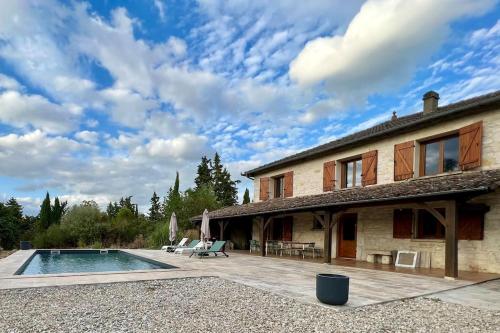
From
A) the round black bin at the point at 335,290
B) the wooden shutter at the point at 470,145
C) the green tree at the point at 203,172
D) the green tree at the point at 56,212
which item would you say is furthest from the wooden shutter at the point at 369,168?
the green tree at the point at 203,172

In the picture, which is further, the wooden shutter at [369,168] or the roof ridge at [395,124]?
the wooden shutter at [369,168]

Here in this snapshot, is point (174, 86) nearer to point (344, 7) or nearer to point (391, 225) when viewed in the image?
point (344, 7)

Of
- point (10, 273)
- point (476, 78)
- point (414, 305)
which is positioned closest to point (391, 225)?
point (476, 78)

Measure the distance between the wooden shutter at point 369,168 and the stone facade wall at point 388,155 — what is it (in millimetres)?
143

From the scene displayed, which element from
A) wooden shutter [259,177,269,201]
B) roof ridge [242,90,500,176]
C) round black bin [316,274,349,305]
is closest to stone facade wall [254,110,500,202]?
wooden shutter [259,177,269,201]

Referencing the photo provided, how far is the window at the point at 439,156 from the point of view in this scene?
10906 millimetres

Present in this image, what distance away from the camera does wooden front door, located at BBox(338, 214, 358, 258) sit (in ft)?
44.4

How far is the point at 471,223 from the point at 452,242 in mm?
2038

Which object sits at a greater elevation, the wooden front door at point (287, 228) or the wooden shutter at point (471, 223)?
the wooden shutter at point (471, 223)

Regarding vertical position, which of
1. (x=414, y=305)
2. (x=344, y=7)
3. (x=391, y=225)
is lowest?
(x=414, y=305)

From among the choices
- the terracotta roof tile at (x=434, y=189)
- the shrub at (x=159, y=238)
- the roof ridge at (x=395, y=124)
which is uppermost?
the roof ridge at (x=395, y=124)

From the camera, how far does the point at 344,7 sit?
33.7ft

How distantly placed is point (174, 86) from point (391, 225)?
30.3 feet

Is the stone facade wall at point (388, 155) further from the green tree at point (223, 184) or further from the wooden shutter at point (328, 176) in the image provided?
the green tree at point (223, 184)
